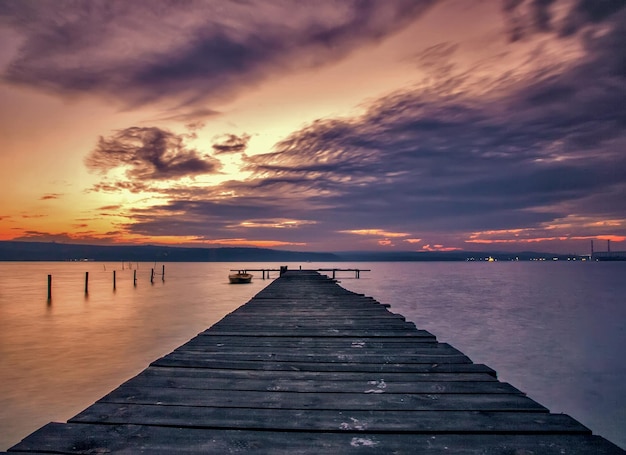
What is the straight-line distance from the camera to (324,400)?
137 inches

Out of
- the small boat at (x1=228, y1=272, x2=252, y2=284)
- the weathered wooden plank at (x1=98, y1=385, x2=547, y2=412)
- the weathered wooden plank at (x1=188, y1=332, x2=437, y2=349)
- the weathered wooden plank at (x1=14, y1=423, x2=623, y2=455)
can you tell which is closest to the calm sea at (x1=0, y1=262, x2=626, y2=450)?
the weathered wooden plank at (x1=188, y1=332, x2=437, y2=349)

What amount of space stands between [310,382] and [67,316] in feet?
86.5

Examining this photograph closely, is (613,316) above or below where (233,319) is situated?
below

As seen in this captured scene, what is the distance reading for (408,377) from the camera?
168 inches

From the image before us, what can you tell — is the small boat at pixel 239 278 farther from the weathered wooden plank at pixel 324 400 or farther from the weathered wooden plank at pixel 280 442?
the weathered wooden plank at pixel 280 442

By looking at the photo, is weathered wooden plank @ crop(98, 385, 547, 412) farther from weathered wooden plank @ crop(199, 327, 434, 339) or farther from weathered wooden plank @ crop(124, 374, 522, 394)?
weathered wooden plank @ crop(199, 327, 434, 339)

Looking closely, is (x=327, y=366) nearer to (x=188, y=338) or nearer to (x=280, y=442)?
(x=280, y=442)

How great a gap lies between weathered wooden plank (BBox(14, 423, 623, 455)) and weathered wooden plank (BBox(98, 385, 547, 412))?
1.55 ft

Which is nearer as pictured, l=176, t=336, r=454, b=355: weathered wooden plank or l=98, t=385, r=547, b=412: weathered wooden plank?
l=98, t=385, r=547, b=412: weathered wooden plank

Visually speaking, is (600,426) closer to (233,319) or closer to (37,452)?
(233,319)

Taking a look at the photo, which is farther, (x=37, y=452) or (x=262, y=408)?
(x=262, y=408)

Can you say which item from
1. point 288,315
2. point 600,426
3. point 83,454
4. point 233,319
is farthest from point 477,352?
point 83,454

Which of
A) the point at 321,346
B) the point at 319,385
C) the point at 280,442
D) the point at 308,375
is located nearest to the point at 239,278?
the point at 321,346

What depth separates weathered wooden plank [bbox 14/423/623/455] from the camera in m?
2.60
